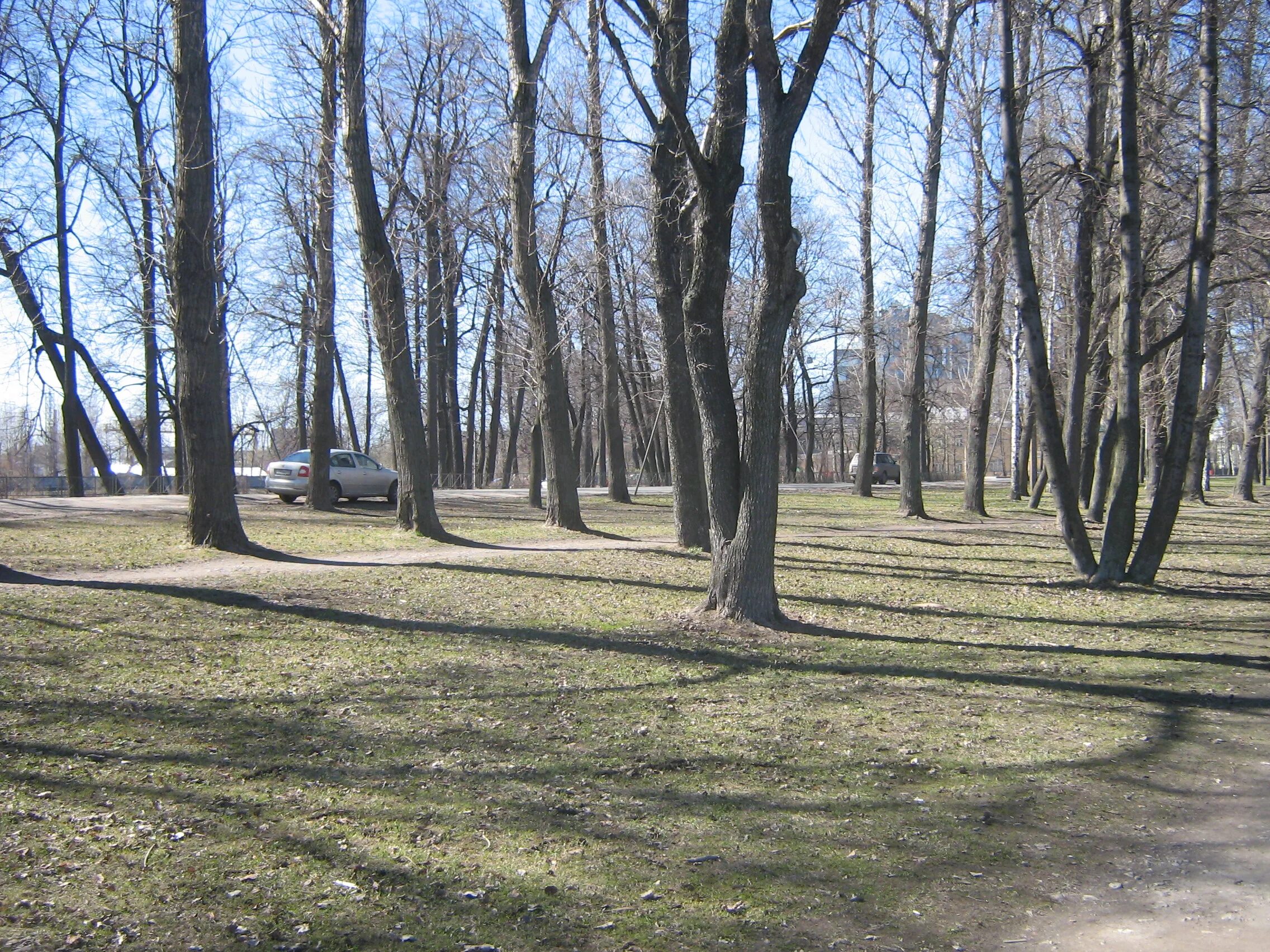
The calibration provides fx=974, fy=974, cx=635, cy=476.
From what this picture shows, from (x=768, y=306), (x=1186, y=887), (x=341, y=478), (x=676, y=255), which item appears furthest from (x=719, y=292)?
(x=341, y=478)

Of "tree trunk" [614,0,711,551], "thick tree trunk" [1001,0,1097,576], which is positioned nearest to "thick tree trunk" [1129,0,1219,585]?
"thick tree trunk" [1001,0,1097,576]

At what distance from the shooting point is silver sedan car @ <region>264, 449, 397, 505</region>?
24.1m

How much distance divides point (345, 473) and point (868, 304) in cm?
1499

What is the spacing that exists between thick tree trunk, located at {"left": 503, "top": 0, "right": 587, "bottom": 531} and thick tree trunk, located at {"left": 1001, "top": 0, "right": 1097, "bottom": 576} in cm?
596

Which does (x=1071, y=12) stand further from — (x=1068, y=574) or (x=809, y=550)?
(x=809, y=550)

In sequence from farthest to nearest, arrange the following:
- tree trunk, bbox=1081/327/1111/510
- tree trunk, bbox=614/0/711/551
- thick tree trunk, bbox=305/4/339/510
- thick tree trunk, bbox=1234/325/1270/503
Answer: thick tree trunk, bbox=1234/325/1270/503 < tree trunk, bbox=1081/327/1111/510 < thick tree trunk, bbox=305/4/339/510 < tree trunk, bbox=614/0/711/551

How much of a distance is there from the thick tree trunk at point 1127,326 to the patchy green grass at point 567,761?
175 centimetres

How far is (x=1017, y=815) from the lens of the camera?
17.3 feet

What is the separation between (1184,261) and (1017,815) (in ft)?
32.6

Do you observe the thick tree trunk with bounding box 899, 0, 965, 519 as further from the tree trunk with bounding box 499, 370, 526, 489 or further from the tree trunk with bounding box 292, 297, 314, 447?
the tree trunk with bounding box 499, 370, 526, 489

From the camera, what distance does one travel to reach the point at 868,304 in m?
27.5

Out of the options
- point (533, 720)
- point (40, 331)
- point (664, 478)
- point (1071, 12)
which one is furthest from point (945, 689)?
point (664, 478)

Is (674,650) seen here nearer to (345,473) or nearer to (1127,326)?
(1127,326)

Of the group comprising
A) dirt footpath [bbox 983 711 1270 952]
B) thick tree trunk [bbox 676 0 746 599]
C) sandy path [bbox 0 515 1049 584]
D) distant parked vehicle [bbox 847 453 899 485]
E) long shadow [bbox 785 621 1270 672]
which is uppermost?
thick tree trunk [bbox 676 0 746 599]
